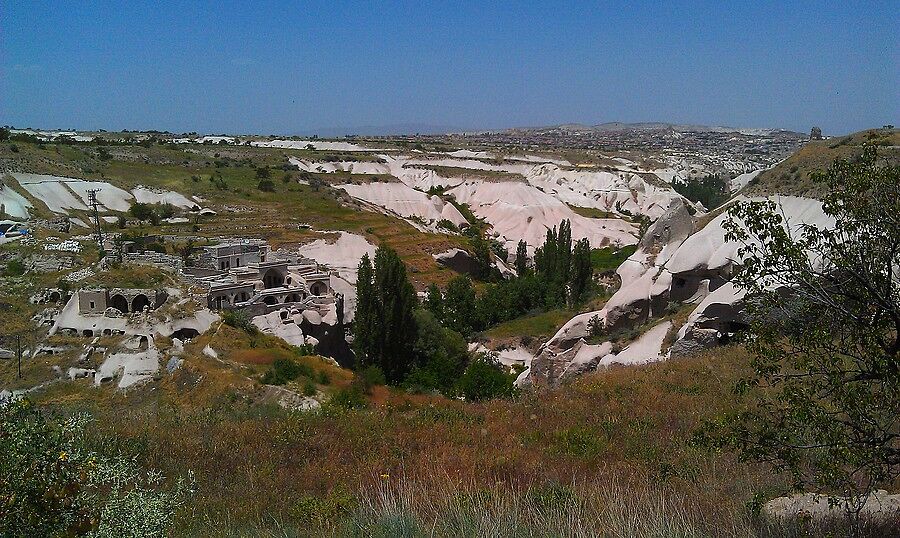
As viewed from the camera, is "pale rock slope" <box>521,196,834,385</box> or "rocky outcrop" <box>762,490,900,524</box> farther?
"pale rock slope" <box>521,196,834,385</box>

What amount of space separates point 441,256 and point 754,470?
38.7m

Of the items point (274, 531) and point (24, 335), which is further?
point (24, 335)

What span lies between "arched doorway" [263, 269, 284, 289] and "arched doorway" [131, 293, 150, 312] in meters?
5.12

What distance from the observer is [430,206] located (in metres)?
62.5

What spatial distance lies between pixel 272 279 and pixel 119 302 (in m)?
6.33

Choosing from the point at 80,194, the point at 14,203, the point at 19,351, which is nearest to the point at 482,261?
the point at 80,194

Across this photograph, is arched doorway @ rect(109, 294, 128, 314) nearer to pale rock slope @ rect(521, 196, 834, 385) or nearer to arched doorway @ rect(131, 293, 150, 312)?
arched doorway @ rect(131, 293, 150, 312)

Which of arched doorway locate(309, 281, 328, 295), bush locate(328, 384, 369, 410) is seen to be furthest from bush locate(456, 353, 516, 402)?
arched doorway locate(309, 281, 328, 295)

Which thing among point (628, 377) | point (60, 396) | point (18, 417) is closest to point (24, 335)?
point (60, 396)

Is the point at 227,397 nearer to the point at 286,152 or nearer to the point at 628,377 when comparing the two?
the point at 628,377

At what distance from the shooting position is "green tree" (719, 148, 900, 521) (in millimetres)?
3354

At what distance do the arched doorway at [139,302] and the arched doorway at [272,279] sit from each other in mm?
5119

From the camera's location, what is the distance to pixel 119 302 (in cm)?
2259

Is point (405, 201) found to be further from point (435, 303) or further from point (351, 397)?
point (351, 397)
